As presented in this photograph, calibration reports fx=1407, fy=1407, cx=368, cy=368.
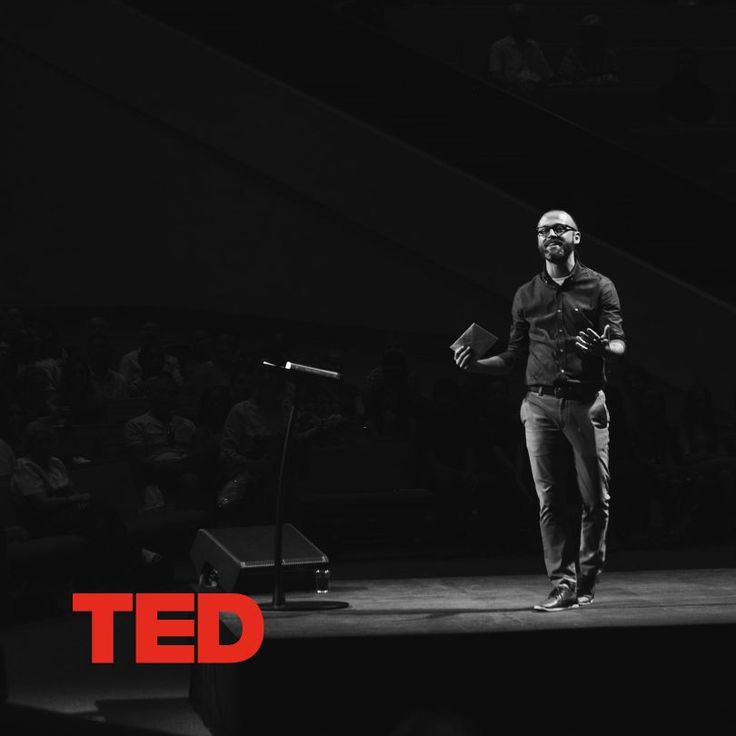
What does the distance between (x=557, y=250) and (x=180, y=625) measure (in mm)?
2043

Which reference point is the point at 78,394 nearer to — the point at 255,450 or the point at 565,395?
the point at 255,450

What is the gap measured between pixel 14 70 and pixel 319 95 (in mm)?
2895

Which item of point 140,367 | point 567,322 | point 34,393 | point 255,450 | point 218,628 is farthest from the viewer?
point 140,367

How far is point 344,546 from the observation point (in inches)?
364

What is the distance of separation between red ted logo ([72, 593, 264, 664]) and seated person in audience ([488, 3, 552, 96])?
8.60m

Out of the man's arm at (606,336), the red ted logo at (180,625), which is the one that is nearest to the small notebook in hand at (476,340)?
the man's arm at (606,336)

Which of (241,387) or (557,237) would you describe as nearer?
(557,237)

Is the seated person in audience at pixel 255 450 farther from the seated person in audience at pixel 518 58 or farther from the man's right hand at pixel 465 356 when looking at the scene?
the seated person in audience at pixel 518 58

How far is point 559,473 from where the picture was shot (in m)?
5.56

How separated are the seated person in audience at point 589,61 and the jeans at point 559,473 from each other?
8.13 metres

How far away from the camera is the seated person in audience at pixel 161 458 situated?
9.02 metres

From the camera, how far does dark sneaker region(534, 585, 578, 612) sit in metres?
5.37

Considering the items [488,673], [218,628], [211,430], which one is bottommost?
[488,673]

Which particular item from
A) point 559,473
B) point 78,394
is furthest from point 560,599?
point 78,394
